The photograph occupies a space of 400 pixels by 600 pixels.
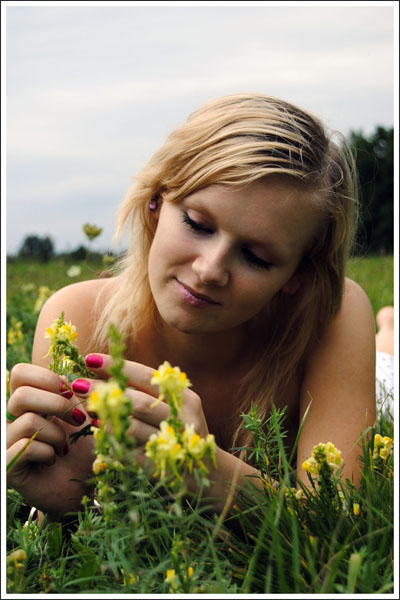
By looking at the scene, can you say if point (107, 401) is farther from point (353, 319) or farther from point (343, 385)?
point (353, 319)

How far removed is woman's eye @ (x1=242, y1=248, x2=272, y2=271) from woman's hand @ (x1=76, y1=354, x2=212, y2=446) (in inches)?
23.7

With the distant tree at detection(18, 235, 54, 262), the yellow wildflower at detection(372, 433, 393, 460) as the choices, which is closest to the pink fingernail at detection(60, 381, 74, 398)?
the yellow wildflower at detection(372, 433, 393, 460)

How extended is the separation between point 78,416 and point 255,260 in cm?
76

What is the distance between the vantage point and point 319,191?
7.30 feet

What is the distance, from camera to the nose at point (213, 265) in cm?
191

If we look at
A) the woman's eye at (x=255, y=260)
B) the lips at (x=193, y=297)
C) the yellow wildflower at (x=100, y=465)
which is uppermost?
the woman's eye at (x=255, y=260)

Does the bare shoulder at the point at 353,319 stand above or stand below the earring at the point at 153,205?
below

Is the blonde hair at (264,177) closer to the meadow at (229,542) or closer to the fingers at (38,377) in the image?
the meadow at (229,542)

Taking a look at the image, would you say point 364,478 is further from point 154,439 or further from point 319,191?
point 319,191

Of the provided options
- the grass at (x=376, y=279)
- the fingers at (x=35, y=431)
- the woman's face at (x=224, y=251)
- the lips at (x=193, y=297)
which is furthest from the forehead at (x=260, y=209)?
the grass at (x=376, y=279)

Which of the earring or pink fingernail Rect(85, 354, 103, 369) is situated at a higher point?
the earring

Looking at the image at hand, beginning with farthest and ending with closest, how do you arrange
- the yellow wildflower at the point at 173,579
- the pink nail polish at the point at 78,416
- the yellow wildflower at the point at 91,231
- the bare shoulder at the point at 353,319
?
the yellow wildflower at the point at 91,231
the bare shoulder at the point at 353,319
the pink nail polish at the point at 78,416
the yellow wildflower at the point at 173,579

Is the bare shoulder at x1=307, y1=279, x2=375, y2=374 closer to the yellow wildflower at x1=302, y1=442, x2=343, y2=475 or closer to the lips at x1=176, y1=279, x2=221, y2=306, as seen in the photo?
the lips at x1=176, y1=279, x2=221, y2=306

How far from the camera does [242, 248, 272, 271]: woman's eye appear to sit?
202cm
